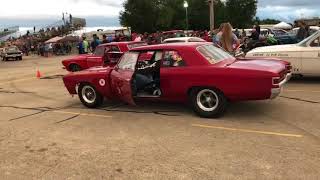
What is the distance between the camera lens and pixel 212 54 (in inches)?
343

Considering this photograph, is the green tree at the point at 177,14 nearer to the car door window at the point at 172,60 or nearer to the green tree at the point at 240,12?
the green tree at the point at 240,12

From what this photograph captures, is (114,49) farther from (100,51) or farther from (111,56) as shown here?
(100,51)

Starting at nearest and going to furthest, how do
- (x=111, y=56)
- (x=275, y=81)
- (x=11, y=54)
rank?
1. (x=275, y=81)
2. (x=111, y=56)
3. (x=11, y=54)

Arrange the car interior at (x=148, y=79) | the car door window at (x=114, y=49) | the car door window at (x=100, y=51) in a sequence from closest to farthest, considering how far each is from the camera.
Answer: the car interior at (x=148, y=79)
the car door window at (x=114, y=49)
the car door window at (x=100, y=51)

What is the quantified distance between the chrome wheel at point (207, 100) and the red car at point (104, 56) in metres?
6.56

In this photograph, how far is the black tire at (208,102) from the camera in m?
8.08

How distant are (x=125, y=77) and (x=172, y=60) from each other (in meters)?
1.00

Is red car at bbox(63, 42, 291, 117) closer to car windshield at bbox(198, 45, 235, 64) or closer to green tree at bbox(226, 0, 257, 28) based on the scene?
car windshield at bbox(198, 45, 235, 64)

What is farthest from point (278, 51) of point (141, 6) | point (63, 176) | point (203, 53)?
point (141, 6)

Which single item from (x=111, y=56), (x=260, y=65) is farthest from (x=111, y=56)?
(x=260, y=65)

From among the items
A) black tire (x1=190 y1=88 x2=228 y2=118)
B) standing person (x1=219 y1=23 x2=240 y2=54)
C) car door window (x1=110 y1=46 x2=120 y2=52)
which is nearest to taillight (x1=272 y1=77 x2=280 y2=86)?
black tire (x1=190 y1=88 x2=228 y2=118)

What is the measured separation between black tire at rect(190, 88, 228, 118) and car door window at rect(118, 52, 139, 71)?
1.48m

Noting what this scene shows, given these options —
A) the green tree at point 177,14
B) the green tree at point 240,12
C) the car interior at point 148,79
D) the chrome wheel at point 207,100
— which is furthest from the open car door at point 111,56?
the green tree at point 240,12

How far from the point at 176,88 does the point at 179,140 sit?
5.98 ft
